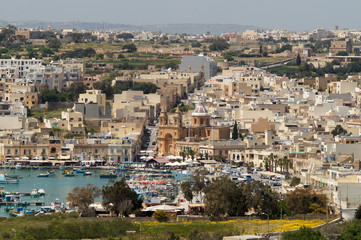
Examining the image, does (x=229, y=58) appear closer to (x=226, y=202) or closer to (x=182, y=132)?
(x=182, y=132)

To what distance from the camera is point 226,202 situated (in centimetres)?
3366

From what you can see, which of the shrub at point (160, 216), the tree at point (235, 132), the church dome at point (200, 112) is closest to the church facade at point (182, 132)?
the church dome at point (200, 112)

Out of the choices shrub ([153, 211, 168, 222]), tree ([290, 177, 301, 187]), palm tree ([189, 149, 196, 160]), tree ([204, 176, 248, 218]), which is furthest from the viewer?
palm tree ([189, 149, 196, 160])

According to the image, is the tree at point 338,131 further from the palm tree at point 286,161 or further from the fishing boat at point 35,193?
the fishing boat at point 35,193

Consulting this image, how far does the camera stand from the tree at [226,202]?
110 feet

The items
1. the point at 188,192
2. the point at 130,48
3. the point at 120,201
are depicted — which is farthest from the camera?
the point at 130,48

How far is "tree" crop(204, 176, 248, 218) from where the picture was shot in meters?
33.5

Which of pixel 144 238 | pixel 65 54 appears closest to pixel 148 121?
pixel 65 54

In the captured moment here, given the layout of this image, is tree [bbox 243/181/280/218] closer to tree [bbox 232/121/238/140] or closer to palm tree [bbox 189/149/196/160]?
palm tree [bbox 189/149/196/160]

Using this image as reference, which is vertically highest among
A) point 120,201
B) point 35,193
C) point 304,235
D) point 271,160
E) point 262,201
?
point 304,235

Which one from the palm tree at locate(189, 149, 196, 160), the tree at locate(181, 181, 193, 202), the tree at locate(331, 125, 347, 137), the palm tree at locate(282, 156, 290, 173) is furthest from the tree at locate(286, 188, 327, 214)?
the tree at locate(331, 125, 347, 137)

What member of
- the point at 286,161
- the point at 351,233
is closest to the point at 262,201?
the point at 351,233

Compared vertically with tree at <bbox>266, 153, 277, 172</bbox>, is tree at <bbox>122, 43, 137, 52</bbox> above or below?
above

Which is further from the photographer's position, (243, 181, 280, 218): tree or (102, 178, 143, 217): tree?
(102, 178, 143, 217): tree
